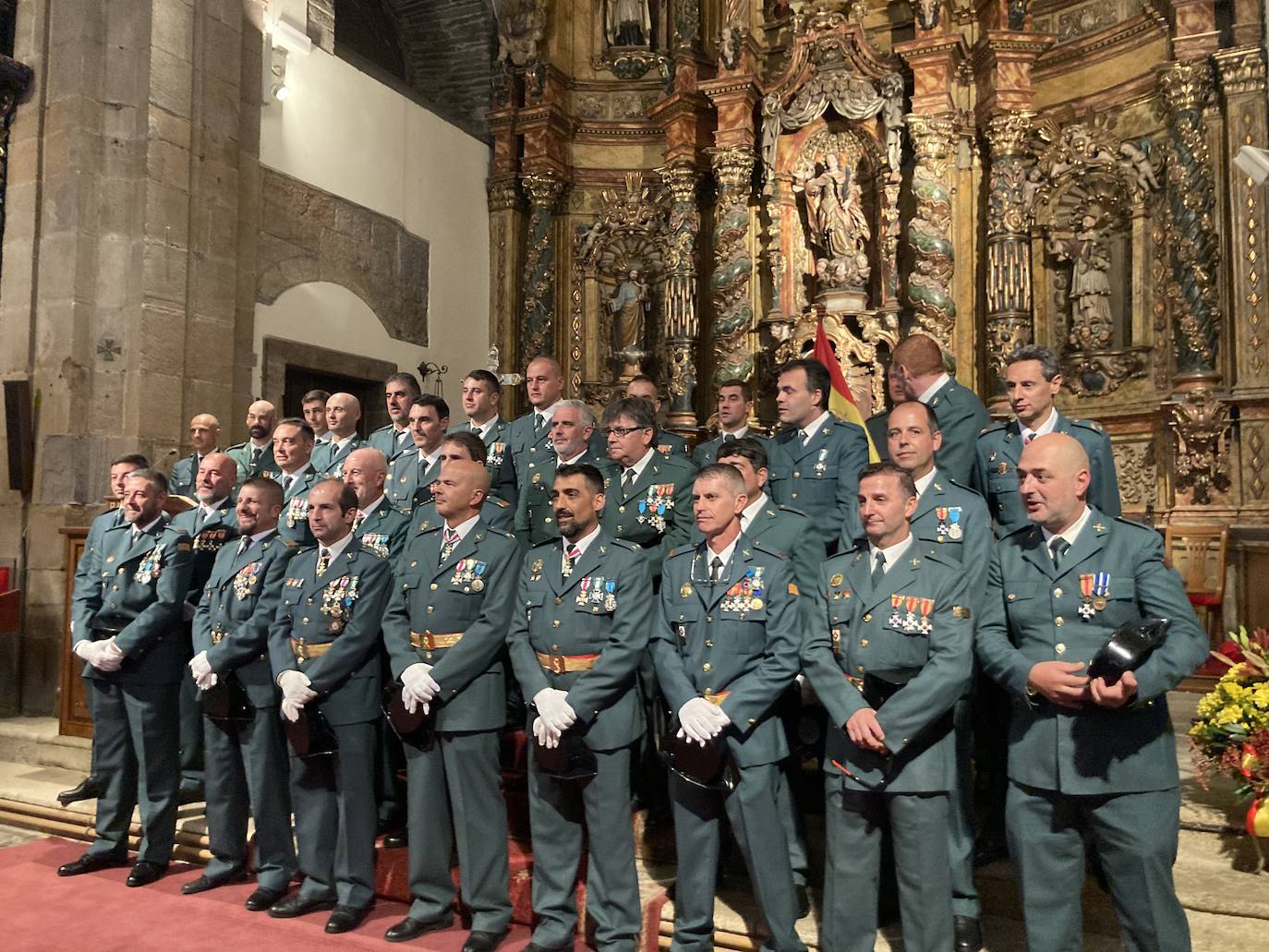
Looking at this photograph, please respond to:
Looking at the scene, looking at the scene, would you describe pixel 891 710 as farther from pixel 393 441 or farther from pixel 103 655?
pixel 393 441

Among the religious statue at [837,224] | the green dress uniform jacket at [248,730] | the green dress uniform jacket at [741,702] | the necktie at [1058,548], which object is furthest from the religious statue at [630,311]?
the necktie at [1058,548]

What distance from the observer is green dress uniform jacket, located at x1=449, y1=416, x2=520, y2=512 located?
17.1 ft

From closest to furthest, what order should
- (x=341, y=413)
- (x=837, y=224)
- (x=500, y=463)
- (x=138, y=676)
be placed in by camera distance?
(x=138, y=676), (x=500, y=463), (x=341, y=413), (x=837, y=224)

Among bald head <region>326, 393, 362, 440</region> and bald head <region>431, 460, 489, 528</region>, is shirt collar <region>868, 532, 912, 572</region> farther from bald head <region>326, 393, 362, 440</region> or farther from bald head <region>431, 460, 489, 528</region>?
bald head <region>326, 393, 362, 440</region>

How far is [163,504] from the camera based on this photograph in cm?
493

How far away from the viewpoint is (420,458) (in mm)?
5258

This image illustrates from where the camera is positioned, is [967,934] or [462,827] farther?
[462,827]

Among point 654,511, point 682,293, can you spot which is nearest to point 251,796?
point 654,511

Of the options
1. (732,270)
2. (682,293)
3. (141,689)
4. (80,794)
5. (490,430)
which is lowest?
(80,794)

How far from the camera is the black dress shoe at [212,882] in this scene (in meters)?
4.27

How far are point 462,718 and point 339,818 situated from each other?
75cm

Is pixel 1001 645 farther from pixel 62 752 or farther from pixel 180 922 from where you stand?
pixel 62 752

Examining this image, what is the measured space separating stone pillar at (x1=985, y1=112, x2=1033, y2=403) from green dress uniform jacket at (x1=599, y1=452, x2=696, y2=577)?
4.86 metres

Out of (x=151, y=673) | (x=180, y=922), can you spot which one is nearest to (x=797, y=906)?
(x=180, y=922)
